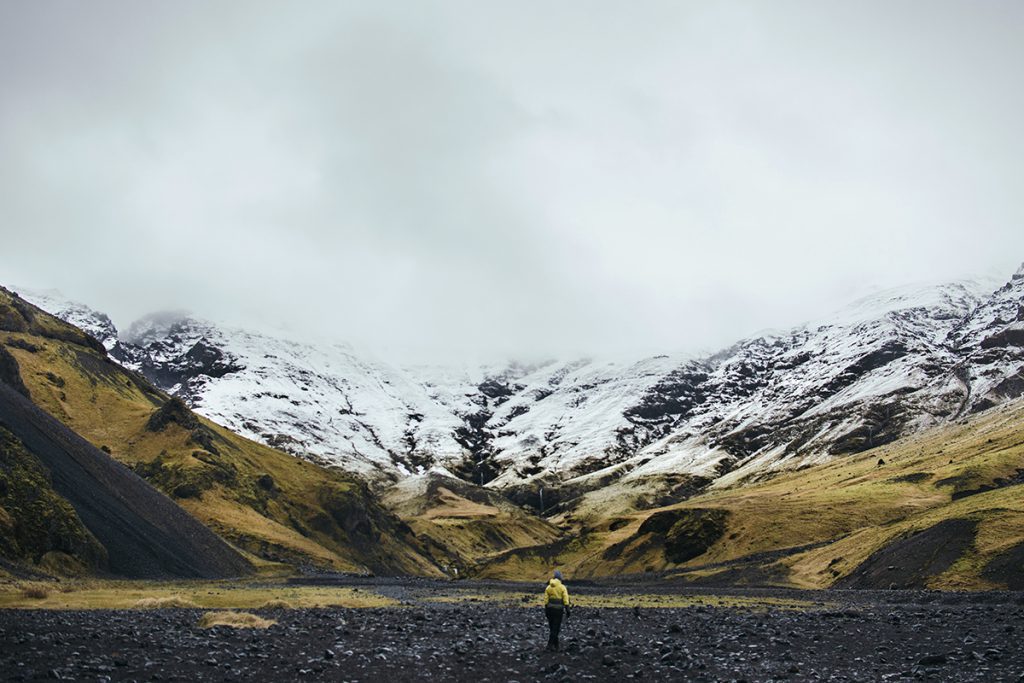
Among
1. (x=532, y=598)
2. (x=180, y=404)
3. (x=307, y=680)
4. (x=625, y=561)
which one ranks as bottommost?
(x=625, y=561)

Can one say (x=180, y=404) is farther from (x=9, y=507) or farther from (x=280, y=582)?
(x=9, y=507)

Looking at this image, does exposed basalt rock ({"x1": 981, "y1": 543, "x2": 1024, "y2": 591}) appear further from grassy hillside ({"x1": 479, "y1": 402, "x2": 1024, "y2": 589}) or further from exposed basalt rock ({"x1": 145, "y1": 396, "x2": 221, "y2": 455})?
exposed basalt rock ({"x1": 145, "y1": 396, "x2": 221, "y2": 455})

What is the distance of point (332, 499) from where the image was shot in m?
169

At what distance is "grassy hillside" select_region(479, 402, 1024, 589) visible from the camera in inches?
2571

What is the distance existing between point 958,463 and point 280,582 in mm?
117491

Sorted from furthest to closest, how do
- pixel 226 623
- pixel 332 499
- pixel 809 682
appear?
pixel 332 499
pixel 226 623
pixel 809 682

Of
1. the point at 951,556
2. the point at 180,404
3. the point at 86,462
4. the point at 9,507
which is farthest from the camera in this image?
the point at 180,404

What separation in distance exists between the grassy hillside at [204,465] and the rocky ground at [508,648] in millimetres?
84803

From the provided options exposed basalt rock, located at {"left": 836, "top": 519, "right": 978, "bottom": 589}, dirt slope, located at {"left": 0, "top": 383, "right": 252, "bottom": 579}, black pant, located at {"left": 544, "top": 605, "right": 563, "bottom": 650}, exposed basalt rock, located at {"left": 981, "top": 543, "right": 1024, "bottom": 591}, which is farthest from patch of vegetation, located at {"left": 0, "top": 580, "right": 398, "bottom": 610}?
exposed basalt rock, located at {"left": 981, "top": 543, "right": 1024, "bottom": 591}

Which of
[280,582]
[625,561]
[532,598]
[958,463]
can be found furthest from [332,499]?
[958,463]

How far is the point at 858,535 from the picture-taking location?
94.4 meters

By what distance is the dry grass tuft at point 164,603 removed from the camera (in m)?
41.6

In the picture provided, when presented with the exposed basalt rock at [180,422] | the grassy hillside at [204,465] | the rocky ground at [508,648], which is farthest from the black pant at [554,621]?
the exposed basalt rock at [180,422]

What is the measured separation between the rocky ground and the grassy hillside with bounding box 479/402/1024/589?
84.5 ft
